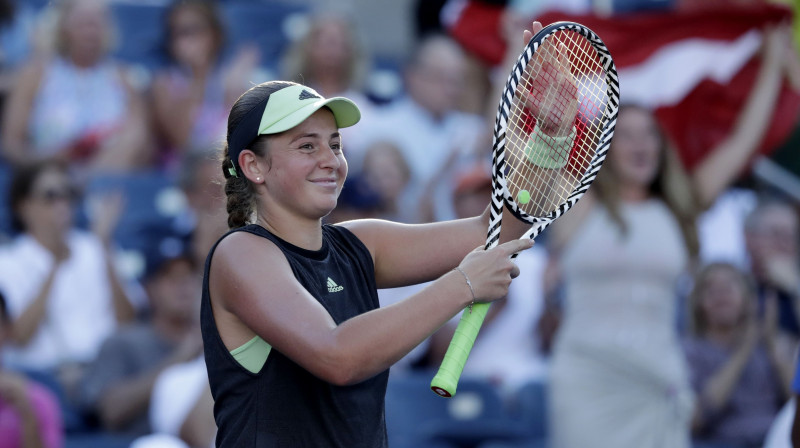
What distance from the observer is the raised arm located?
272 centimetres

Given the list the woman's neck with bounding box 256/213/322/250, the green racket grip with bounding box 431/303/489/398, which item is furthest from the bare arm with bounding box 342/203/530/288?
the green racket grip with bounding box 431/303/489/398

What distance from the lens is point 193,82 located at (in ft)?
25.8

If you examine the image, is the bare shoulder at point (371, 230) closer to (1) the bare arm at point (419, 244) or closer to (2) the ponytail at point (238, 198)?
(1) the bare arm at point (419, 244)

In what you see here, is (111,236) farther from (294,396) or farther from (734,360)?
(294,396)

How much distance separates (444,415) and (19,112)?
3.28 meters

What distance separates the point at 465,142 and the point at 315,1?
301 cm

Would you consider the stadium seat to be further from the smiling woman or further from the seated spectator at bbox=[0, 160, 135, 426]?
the smiling woman

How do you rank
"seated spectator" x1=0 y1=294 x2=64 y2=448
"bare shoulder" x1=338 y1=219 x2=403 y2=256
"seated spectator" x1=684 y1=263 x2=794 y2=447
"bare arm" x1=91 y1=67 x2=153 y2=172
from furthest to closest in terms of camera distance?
"bare arm" x1=91 y1=67 x2=153 y2=172
"seated spectator" x1=684 y1=263 x2=794 y2=447
"seated spectator" x1=0 y1=294 x2=64 y2=448
"bare shoulder" x1=338 y1=219 x2=403 y2=256

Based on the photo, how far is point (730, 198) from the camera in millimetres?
8344

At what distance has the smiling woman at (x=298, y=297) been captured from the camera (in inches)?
108

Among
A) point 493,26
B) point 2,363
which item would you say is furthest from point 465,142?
point 2,363

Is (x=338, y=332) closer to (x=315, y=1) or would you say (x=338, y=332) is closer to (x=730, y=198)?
(x=730, y=198)

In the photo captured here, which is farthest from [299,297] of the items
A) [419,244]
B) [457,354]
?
[419,244]

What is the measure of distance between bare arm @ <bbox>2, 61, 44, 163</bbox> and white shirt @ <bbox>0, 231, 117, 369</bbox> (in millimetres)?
924
